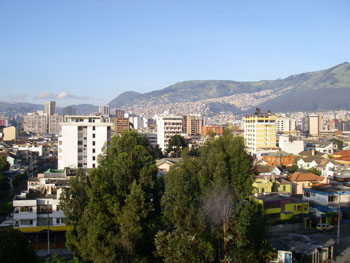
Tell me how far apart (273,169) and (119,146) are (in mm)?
18658

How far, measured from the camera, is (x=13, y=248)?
365 inches

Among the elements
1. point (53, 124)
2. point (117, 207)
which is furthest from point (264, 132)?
point (53, 124)

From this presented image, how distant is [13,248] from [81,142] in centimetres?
1932

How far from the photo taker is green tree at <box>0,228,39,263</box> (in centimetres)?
912

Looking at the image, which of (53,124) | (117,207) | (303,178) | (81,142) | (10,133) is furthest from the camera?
(53,124)

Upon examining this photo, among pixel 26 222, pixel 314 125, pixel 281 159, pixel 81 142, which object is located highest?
pixel 314 125

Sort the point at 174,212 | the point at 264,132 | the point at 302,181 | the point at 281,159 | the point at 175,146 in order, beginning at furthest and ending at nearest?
the point at 264,132 → the point at 175,146 → the point at 281,159 → the point at 302,181 → the point at 174,212

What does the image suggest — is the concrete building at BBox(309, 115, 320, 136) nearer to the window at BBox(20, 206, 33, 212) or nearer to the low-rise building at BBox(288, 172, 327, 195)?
the low-rise building at BBox(288, 172, 327, 195)

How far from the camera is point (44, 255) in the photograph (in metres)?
14.6

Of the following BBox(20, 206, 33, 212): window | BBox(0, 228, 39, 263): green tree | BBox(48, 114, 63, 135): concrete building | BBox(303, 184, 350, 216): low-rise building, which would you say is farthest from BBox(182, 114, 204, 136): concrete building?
BBox(0, 228, 39, 263): green tree

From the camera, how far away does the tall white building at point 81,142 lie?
27.8 metres

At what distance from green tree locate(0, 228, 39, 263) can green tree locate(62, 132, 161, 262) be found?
1074 millimetres

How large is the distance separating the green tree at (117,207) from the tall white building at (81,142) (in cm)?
1695

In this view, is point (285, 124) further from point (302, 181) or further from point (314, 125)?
point (302, 181)
